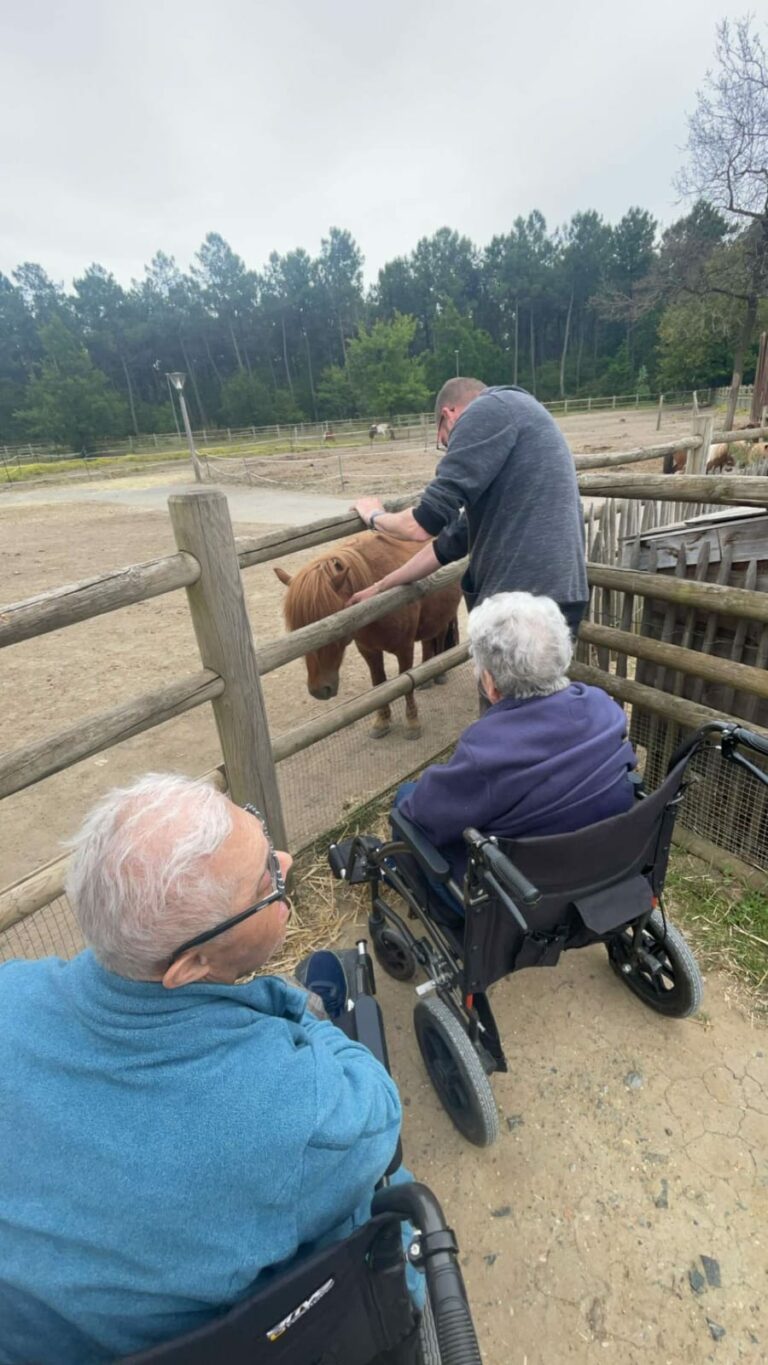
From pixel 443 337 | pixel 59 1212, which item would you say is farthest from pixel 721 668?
pixel 443 337

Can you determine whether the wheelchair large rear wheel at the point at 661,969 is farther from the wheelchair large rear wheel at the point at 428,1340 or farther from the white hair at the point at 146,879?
the white hair at the point at 146,879

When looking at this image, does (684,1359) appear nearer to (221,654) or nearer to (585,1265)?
(585,1265)

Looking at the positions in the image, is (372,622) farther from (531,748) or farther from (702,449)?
(702,449)

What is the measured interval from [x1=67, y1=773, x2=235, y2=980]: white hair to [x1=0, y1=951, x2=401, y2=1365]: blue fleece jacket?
6 centimetres

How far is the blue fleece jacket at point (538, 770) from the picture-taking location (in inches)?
62.7

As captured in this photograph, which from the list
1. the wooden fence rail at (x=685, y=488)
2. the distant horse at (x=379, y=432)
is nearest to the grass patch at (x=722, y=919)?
the wooden fence rail at (x=685, y=488)

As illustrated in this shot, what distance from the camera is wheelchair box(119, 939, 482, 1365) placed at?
0.71 metres

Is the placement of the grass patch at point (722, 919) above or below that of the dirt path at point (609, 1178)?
above

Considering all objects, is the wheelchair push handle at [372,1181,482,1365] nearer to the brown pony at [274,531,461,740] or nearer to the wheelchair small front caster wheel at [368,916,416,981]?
the wheelchair small front caster wheel at [368,916,416,981]

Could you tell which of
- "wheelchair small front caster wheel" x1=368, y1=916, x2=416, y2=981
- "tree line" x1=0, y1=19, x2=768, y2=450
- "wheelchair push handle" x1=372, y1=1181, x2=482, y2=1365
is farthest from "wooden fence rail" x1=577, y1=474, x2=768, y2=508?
"tree line" x1=0, y1=19, x2=768, y2=450

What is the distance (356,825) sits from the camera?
3.31 metres

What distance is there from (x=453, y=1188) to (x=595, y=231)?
3347 inches

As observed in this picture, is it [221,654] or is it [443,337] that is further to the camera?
[443,337]

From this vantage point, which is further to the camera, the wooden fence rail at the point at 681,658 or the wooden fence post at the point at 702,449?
the wooden fence post at the point at 702,449
